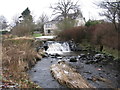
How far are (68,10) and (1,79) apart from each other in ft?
107

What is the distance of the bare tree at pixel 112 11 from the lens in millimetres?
14727

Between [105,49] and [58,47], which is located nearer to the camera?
[105,49]

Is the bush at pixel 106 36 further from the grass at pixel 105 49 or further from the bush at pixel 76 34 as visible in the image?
the bush at pixel 76 34

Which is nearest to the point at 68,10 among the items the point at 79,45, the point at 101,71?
the point at 79,45

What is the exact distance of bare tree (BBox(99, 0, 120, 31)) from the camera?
14.7 meters

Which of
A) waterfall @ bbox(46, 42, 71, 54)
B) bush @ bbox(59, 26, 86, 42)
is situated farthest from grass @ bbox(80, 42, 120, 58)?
waterfall @ bbox(46, 42, 71, 54)

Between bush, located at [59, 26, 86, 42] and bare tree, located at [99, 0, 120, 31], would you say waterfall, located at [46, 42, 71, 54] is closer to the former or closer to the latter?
bush, located at [59, 26, 86, 42]

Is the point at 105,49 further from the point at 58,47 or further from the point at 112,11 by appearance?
the point at 58,47

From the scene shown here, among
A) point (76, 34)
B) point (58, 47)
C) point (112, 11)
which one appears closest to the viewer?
point (112, 11)

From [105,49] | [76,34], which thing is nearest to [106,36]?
[105,49]

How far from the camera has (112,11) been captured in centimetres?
1520

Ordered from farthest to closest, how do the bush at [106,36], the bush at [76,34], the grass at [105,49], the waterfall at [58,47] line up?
the bush at [76,34] < the waterfall at [58,47] < the bush at [106,36] < the grass at [105,49]

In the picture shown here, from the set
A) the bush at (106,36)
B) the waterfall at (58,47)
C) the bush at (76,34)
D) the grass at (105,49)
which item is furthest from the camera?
the bush at (76,34)

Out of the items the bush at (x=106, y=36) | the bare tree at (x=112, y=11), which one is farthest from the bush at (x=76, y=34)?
the bare tree at (x=112, y=11)
